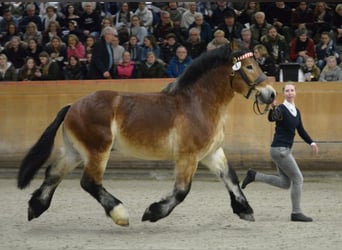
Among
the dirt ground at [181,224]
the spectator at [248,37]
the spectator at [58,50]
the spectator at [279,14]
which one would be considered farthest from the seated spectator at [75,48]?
the spectator at [279,14]

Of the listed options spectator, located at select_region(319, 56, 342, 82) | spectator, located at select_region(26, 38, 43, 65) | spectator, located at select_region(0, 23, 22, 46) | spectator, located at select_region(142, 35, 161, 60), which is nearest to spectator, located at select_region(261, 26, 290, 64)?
spectator, located at select_region(319, 56, 342, 82)

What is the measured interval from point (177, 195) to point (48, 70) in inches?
254

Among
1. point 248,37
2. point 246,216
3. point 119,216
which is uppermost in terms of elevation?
point 248,37

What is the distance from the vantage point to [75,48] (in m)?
16.6

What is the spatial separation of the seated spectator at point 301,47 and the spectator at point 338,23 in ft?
2.66

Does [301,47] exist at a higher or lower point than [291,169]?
higher

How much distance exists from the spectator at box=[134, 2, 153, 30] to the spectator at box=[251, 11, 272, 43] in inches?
78.4

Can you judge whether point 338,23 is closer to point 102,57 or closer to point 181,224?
point 102,57

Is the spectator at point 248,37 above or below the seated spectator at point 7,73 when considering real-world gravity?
above

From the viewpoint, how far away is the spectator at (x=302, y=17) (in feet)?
56.9

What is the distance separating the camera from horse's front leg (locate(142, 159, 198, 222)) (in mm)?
10250

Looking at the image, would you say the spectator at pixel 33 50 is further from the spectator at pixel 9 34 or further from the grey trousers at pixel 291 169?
the grey trousers at pixel 291 169

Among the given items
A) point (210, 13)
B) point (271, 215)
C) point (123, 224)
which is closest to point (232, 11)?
point (210, 13)

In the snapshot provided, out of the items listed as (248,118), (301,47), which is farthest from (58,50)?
(301,47)
